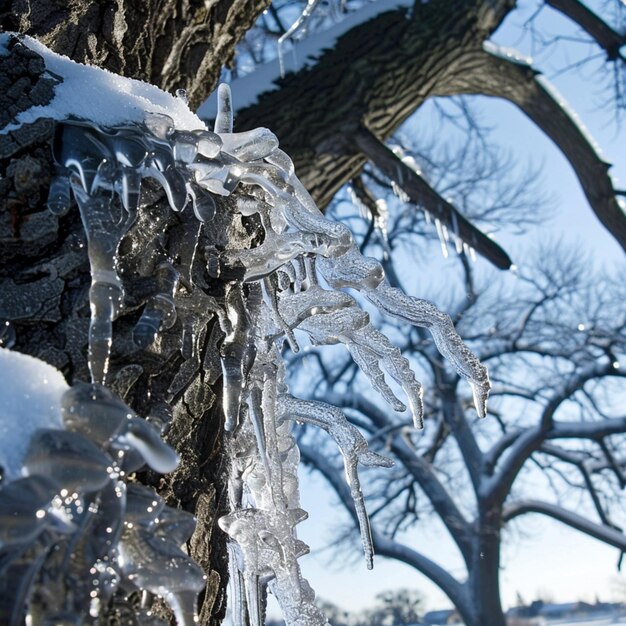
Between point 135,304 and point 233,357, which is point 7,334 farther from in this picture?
point 233,357

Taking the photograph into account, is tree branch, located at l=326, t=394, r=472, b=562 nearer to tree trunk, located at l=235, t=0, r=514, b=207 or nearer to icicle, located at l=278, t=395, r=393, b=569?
tree trunk, located at l=235, t=0, r=514, b=207

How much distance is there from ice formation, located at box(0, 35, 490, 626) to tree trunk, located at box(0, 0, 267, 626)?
17 millimetres

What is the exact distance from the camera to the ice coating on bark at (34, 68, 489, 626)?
0.66 metres

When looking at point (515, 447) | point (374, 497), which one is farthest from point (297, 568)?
point (374, 497)

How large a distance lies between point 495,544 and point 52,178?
882cm

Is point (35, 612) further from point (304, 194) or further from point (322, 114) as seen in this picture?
point (322, 114)

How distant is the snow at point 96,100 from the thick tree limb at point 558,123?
2.78m

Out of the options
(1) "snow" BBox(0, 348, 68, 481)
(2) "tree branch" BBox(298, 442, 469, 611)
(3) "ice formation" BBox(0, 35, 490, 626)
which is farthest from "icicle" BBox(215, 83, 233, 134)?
(2) "tree branch" BBox(298, 442, 469, 611)

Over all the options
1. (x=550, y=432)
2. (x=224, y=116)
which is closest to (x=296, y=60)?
(x=224, y=116)

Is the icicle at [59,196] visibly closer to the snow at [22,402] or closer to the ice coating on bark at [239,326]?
the ice coating on bark at [239,326]

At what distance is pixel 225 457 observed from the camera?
100 centimetres

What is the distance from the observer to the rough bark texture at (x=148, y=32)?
120 centimetres

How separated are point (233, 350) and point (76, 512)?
387mm

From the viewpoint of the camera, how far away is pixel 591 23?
4.09 metres
